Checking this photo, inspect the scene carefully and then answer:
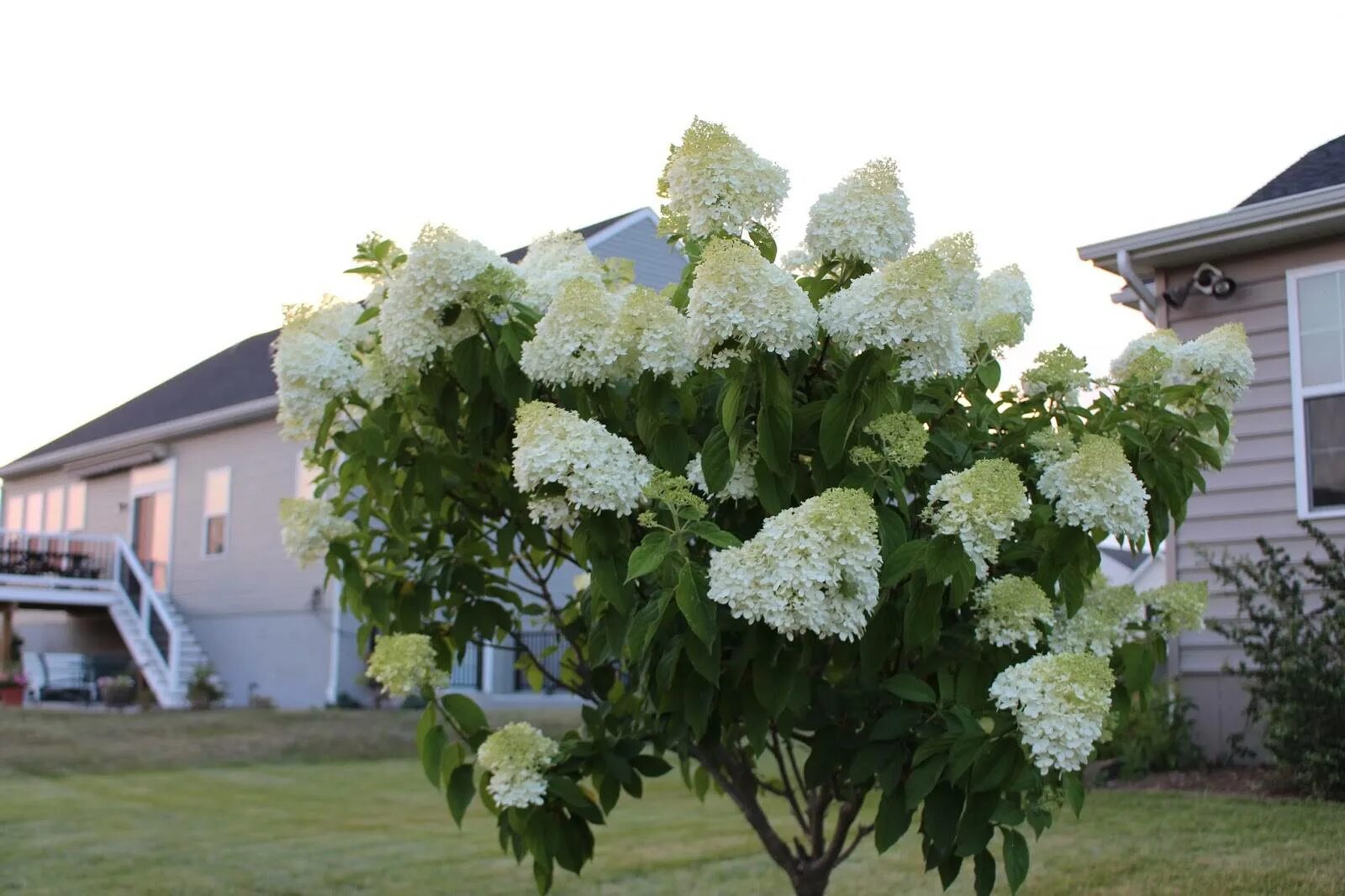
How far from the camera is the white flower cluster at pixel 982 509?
262cm

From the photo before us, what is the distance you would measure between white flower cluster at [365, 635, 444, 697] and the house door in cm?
1945

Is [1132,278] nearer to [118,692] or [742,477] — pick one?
[742,477]

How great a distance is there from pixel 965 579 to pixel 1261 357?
23.2 feet

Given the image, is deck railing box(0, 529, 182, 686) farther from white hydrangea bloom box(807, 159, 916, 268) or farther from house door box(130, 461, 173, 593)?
white hydrangea bloom box(807, 159, 916, 268)

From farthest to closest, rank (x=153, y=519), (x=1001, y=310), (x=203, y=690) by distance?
(x=153, y=519), (x=203, y=690), (x=1001, y=310)

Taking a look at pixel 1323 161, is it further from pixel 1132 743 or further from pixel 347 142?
pixel 347 142

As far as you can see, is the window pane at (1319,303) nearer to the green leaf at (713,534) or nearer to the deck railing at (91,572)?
the green leaf at (713,534)

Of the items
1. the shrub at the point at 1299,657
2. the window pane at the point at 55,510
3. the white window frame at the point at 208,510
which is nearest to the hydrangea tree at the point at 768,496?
the shrub at the point at 1299,657

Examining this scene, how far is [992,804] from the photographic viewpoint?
2828 mm

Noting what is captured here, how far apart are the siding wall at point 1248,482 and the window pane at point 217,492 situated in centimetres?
1529

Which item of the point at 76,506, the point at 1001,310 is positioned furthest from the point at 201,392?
the point at 1001,310

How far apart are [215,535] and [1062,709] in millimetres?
19488

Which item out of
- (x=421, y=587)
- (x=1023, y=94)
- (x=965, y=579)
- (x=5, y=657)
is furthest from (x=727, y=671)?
(x=5, y=657)

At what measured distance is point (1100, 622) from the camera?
11.1 feet
